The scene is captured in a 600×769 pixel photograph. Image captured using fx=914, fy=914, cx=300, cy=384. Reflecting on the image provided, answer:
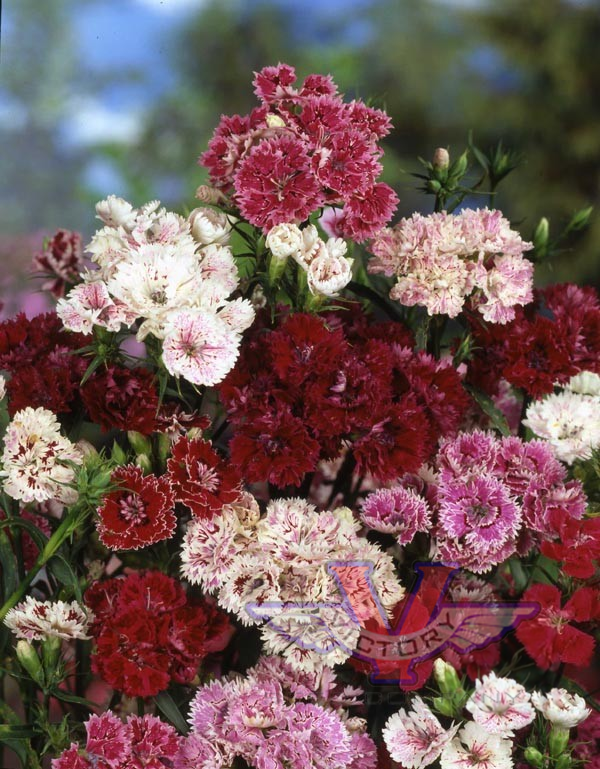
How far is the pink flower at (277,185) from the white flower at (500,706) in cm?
35

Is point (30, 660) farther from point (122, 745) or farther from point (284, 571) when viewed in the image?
point (284, 571)

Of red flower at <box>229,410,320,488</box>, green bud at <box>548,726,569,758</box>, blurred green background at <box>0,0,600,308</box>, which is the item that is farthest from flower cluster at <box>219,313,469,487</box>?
blurred green background at <box>0,0,600,308</box>

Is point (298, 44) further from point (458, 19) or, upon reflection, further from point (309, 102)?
point (309, 102)

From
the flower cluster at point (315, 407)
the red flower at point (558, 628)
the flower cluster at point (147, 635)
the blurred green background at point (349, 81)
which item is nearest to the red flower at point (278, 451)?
the flower cluster at point (315, 407)

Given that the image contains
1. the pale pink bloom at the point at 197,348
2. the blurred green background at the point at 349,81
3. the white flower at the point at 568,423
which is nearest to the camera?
the pale pink bloom at the point at 197,348

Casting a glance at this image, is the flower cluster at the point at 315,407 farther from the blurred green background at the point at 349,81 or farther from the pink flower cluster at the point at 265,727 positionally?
the blurred green background at the point at 349,81

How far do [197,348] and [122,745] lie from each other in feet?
0.90

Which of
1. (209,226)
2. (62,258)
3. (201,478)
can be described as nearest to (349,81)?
(62,258)

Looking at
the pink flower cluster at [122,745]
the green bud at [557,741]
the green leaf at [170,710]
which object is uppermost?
the green bud at [557,741]

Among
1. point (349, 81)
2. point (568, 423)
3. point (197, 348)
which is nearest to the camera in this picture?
point (197, 348)

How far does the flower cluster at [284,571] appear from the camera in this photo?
0.63 m

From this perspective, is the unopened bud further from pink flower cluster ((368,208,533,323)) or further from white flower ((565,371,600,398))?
white flower ((565,371,600,398))

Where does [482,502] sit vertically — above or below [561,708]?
above

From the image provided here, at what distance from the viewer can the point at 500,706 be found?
624mm
